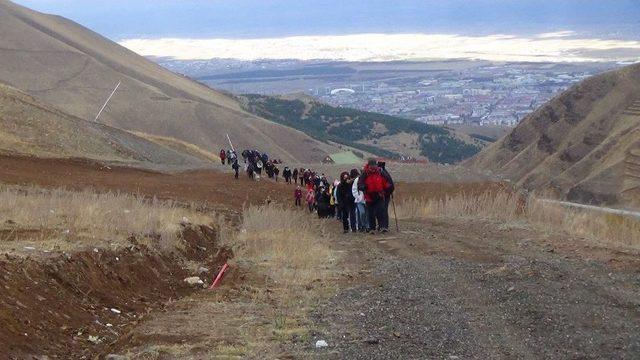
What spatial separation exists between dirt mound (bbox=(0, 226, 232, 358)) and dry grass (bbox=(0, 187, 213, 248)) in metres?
0.74

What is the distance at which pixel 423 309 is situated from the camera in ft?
35.9

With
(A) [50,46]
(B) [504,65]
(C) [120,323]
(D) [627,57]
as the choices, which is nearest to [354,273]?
(C) [120,323]

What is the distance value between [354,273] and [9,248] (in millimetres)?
4788

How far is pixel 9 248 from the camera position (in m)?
12.3

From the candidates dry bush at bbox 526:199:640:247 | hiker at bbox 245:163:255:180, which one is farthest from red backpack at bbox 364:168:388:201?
hiker at bbox 245:163:255:180

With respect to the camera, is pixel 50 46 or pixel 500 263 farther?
pixel 50 46

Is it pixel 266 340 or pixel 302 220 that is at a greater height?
pixel 266 340

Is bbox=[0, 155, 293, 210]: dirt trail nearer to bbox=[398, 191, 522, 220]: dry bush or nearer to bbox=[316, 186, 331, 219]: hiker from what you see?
bbox=[316, 186, 331, 219]: hiker

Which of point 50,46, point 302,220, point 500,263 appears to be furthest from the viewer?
point 50,46

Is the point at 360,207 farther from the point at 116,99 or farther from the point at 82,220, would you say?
the point at 116,99

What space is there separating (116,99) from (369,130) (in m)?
61.2

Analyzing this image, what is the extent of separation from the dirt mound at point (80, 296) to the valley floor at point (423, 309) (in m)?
0.10

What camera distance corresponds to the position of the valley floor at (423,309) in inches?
355

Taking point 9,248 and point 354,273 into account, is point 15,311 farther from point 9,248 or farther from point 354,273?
point 354,273
